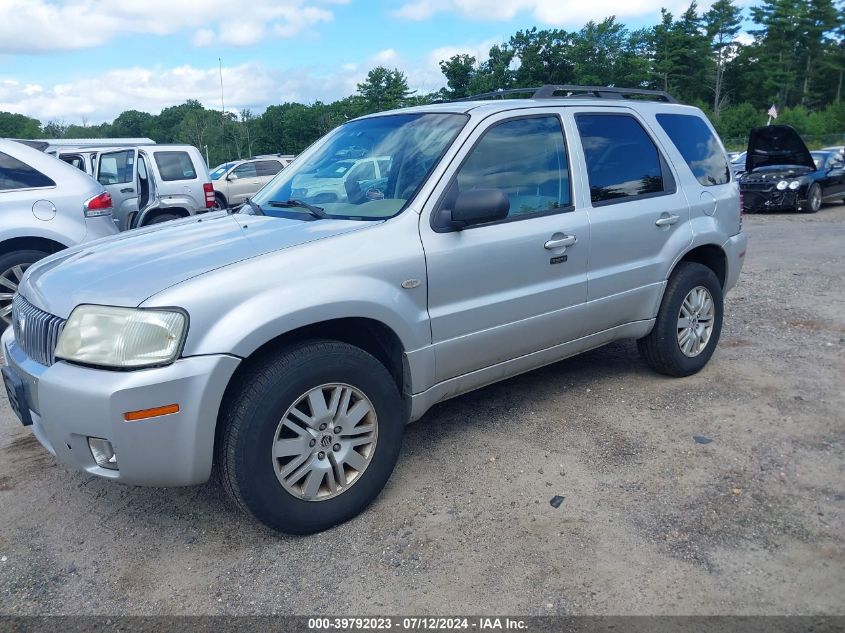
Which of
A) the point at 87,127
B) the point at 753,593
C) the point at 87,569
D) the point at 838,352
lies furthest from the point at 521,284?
the point at 87,127

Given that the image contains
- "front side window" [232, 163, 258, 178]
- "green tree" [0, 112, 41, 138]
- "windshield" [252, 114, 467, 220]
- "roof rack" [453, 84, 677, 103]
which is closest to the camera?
"windshield" [252, 114, 467, 220]

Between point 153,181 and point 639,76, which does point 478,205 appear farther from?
point 639,76

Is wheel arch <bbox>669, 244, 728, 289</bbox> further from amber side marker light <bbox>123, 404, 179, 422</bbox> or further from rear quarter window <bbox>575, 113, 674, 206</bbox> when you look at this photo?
amber side marker light <bbox>123, 404, 179, 422</bbox>

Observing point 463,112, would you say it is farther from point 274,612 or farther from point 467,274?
point 274,612

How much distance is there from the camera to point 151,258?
→ 3.05 meters

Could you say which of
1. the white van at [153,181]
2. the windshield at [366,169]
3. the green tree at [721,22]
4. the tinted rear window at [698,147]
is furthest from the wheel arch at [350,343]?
the green tree at [721,22]

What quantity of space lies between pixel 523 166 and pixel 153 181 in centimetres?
896

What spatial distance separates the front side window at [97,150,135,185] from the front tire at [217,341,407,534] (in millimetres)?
10737

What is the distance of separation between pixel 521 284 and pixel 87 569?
2402 millimetres

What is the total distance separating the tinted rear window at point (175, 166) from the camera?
11.5 meters

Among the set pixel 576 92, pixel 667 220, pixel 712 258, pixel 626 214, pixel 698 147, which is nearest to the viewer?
pixel 626 214

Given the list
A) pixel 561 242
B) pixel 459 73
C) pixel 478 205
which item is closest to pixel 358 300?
pixel 478 205

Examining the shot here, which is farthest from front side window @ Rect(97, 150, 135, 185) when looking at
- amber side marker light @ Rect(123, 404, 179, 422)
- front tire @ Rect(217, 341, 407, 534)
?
amber side marker light @ Rect(123, 404, 179, 422)

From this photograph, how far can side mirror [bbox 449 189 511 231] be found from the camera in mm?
3223
